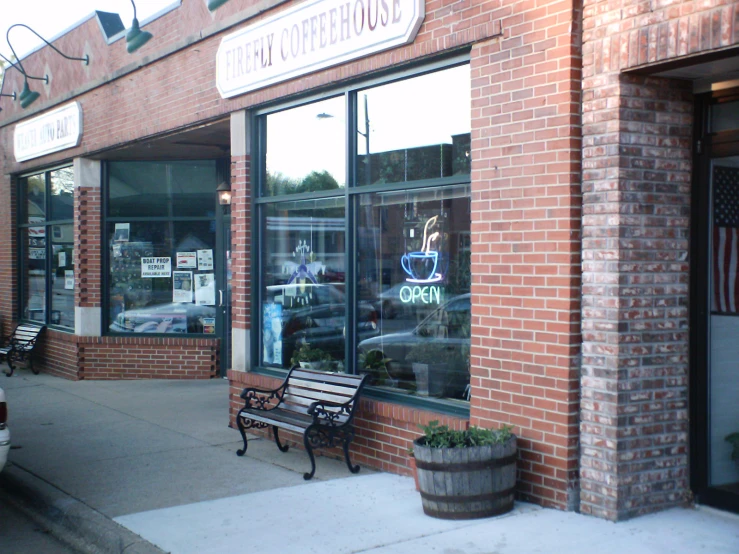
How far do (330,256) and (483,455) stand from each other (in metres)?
3.17

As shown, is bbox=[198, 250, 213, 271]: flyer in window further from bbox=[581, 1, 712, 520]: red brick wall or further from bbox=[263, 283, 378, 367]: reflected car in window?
bbox=[581, 1, 712, 520]: red brick wall

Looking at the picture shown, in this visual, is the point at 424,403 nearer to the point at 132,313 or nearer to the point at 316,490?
the point at 316,490

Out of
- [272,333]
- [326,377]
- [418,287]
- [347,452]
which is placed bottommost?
[347,452]

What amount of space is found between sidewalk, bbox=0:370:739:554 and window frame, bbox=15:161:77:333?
16.1ft

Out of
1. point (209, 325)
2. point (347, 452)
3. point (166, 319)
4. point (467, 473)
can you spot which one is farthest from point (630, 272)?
point (166, 319)

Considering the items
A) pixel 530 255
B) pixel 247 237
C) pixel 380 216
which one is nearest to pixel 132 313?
pixel 247 237

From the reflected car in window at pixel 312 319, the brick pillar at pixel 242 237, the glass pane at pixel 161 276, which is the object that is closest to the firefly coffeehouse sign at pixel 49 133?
the glass pane at pixel 161 276

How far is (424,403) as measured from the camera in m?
6.83

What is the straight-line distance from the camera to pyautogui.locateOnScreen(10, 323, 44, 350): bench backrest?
13.7 meters

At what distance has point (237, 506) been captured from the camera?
6.07 m

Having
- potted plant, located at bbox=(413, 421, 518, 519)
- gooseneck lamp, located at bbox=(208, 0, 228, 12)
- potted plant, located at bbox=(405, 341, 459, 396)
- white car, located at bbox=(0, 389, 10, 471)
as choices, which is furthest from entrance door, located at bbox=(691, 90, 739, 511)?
gooseneck lamp, located at bbox=(208, 0, 228, 12)

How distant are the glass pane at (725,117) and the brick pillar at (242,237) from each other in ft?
15.8

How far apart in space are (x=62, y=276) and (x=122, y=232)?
171cm

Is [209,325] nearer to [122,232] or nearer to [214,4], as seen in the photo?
[122,232]
